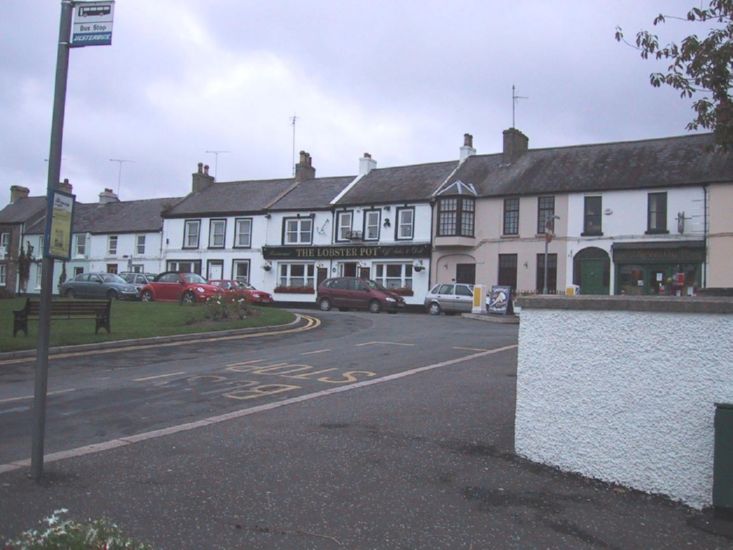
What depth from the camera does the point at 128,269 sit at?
47.8 meters

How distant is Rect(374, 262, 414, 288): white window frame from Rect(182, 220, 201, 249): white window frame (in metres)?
14.2

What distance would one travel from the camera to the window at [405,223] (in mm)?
37219

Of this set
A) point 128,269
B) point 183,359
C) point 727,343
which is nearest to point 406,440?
point 727,343

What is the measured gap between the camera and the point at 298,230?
41406mm

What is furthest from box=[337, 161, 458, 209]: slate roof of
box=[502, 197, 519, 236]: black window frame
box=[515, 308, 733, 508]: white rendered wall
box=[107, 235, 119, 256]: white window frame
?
box=[515, 308, 733, 508]: white rendered wall

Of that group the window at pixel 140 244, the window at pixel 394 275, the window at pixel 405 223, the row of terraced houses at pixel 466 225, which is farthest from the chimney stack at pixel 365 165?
the window at pixel 140 244

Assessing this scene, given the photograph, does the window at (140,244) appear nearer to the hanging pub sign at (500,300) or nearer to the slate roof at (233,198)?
the slate roof at (233,198)

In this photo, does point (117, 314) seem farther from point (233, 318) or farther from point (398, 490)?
point (398, 490)

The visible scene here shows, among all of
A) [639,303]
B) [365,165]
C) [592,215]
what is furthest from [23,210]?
[639,303]

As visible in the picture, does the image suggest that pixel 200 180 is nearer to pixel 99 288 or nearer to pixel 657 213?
pixel 99 288

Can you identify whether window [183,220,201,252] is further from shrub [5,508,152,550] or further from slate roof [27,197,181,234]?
shrub [5,508,152,550]

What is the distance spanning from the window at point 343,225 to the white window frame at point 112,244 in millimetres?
19108

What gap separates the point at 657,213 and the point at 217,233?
90.5 ft

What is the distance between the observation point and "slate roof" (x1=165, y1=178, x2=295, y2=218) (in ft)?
144
